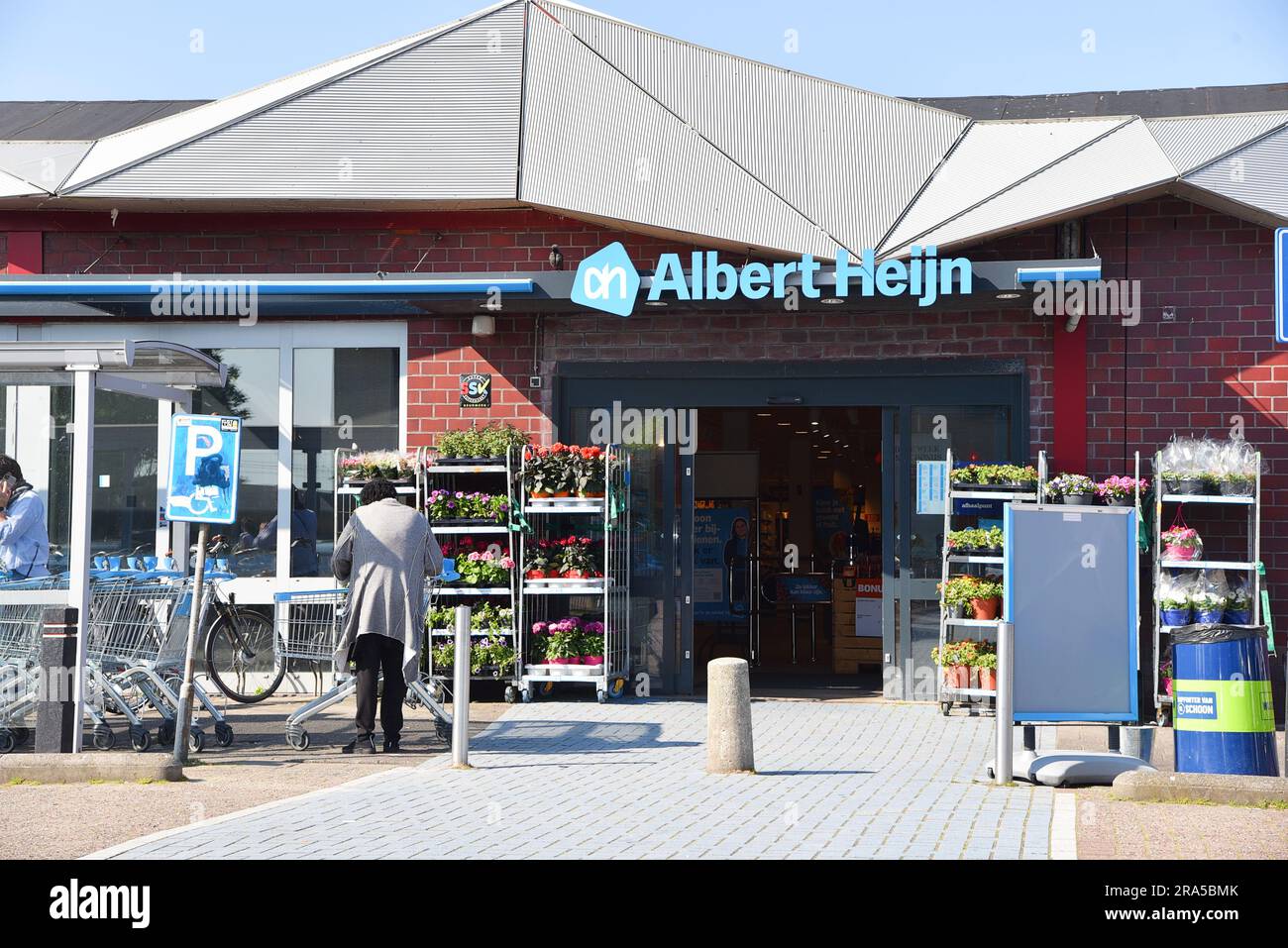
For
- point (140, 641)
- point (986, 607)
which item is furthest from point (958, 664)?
point (140, 641)

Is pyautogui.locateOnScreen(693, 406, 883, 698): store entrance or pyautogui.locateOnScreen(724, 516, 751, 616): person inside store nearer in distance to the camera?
pyautogui.locateOnScreen(693, 406, 883, 698): store entrance

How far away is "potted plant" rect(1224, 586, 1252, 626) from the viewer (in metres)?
12.6

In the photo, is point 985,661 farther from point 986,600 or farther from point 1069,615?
point 1069,615

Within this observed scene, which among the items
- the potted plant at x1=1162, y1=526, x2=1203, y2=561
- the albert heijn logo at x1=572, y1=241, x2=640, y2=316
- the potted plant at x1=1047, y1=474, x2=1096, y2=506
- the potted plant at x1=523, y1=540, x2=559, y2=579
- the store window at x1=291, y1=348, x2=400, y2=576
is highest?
the albert heijn logo at x1=572, y1=241, x2=640, y2=316

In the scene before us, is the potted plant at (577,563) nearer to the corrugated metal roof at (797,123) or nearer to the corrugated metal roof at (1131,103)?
the corrugated metal roof at (797,123)

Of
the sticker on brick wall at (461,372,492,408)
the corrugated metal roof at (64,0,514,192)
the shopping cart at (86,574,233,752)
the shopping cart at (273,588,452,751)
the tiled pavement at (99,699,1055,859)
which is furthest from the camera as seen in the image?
the sticker on brick wall at (461,372,492,408)

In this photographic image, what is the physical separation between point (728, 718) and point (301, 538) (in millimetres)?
6493

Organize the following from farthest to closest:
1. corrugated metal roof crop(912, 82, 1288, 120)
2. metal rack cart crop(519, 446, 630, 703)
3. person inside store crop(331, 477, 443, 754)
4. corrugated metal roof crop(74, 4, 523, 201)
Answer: corrugated metal roof crop(912, 82, 1288, 120), corrugated metal roof crop(74, 4, 523, 201), metal rack cart crop(519, 446, 630, 703), person inside store crop(331, 477, 443, 754)

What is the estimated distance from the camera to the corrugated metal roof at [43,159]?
1429 cm

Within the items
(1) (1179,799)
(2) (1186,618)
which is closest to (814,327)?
(2) (1186,618)

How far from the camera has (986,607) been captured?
42.8 ft

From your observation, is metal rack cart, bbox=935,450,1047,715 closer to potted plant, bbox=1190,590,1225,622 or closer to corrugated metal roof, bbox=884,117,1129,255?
potted plant, bbox=1190,590,1225,622

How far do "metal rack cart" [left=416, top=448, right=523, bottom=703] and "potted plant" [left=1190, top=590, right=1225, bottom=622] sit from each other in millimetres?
5852

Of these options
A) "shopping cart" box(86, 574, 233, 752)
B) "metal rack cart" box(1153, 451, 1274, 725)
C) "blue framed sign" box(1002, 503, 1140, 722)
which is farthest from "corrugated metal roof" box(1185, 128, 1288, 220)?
"shopping cart" box(86, 574, 233, 752)
